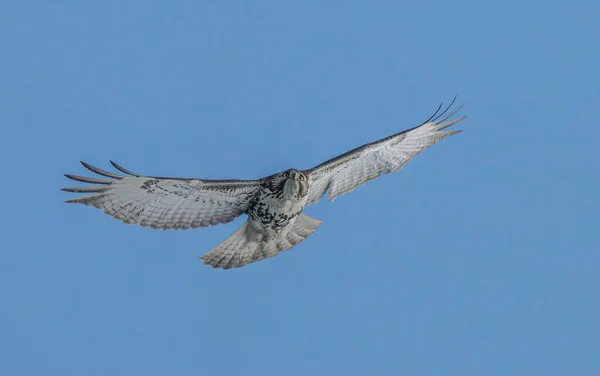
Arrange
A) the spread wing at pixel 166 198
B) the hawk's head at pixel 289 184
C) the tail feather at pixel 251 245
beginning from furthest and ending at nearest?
the tail feather at pixel 251 245 < the hawk's head at pixel 289 184 < the spread wing at pixel 166 198

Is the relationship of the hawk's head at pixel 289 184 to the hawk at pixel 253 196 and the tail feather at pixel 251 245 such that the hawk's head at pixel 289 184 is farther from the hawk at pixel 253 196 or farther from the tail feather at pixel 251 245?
the tail feather at pixel 251 245

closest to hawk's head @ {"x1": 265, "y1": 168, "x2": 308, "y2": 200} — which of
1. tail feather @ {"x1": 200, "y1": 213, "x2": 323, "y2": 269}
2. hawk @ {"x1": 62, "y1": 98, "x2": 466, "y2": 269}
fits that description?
hawk @ {"x1": 62, "y1": 98, "x2": 466, "y2": 269}

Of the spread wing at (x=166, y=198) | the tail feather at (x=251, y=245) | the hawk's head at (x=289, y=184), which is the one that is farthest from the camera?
the tail feather at (x=251, y=245)

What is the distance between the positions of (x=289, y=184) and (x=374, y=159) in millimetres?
2400

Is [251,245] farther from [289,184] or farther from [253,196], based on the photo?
[289,184]

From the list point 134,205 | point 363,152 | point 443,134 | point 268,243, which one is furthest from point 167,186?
point 443,134

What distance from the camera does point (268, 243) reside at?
60.6ft

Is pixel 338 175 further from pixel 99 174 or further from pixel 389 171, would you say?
pixel 99 174

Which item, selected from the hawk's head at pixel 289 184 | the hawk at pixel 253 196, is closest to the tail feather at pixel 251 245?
the hawk at pixel 253 196

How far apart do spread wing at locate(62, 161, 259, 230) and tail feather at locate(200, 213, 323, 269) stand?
38 centimetres

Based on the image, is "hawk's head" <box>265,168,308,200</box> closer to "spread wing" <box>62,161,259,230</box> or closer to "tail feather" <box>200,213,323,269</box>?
"spread wing" <box>62,161,259,230</box>

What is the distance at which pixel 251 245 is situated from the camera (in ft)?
60.6

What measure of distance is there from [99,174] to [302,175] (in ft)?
9.97

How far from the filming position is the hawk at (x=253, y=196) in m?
17.2
